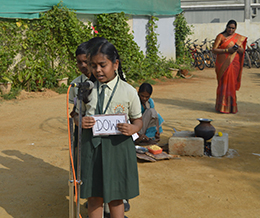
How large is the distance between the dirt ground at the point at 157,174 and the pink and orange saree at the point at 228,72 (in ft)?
0.92

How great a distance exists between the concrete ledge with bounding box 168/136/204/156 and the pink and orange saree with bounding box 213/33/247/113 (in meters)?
2.92

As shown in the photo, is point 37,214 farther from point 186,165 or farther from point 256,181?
point 256,181

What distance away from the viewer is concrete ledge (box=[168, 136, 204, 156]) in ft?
15.0

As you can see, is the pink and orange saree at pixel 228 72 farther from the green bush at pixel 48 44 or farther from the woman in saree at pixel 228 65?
the green bush at pixel 48 44

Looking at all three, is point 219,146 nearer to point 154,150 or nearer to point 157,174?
point 154,150

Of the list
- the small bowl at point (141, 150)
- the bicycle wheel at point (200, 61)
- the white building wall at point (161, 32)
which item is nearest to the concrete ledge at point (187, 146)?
the small bowl at point (141, 150)

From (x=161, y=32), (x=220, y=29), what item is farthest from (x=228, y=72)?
(x=220, y=29)

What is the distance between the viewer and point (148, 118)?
488 cm

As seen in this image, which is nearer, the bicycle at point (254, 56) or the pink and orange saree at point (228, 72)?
the pink and orange saree at point (228, 72)

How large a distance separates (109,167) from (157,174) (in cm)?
174

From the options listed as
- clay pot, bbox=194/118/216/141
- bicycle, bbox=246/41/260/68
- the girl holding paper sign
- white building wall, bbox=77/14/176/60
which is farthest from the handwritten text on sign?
bicycle, bbox=246/41/260/68

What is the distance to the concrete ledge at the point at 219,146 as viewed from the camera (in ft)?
14.7

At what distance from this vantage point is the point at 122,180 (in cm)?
237

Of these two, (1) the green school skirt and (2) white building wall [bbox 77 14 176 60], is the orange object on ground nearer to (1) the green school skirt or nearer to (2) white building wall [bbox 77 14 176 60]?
(1) the green school skirt
